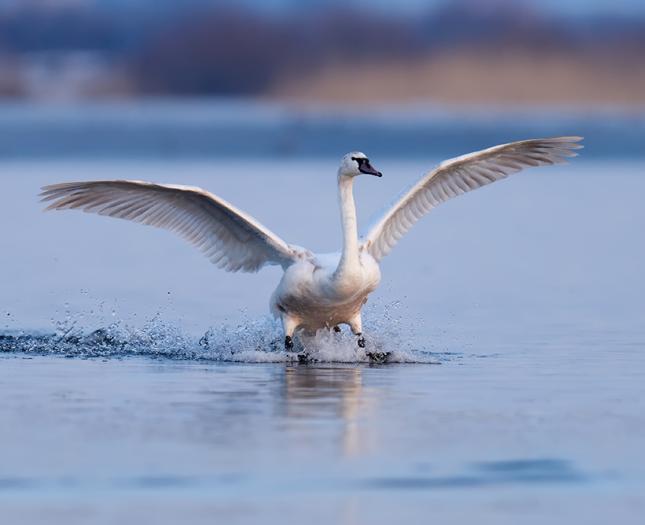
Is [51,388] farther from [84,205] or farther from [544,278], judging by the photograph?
[544,278]

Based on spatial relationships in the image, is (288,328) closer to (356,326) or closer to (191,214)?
(356,326)

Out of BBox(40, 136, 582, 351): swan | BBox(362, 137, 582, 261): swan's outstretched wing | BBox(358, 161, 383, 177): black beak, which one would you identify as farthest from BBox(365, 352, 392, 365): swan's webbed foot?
BBox(362, 137, 582, 261): swan's outstretched wing

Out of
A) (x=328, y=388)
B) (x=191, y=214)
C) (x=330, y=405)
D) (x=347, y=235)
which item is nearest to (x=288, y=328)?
(x=347, y=235)

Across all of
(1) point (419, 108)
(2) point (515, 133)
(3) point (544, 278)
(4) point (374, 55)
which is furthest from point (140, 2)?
(3) point (544, 278)

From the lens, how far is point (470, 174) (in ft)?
50.6

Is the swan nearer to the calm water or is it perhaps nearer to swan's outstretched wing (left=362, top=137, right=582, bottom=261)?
swan's outstretched wing (left=362, top=137, right=582, bottom=261)

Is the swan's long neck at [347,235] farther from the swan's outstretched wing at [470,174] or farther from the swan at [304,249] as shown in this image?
the swan's outstretched wing at [470,174]

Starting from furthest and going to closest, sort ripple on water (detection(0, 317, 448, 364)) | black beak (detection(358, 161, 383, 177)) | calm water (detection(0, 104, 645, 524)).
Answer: black beak (detection(358, 161, 383, 177)), ripple on water (detection(0, 317, 448, 364)), calm water (detection(0, 104, 645, 524))

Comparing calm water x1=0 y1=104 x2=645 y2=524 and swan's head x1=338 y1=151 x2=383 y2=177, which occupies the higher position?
swan's head x1=338 y1=151 x2=383 y2=177

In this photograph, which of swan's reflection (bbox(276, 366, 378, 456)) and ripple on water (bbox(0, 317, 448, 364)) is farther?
ripple on water (bbox(0, 317, 448, 364))

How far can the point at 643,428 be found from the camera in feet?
34.8

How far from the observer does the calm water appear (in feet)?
29.8

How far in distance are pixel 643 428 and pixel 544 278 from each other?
8070 mm

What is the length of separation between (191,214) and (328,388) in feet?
9.52
